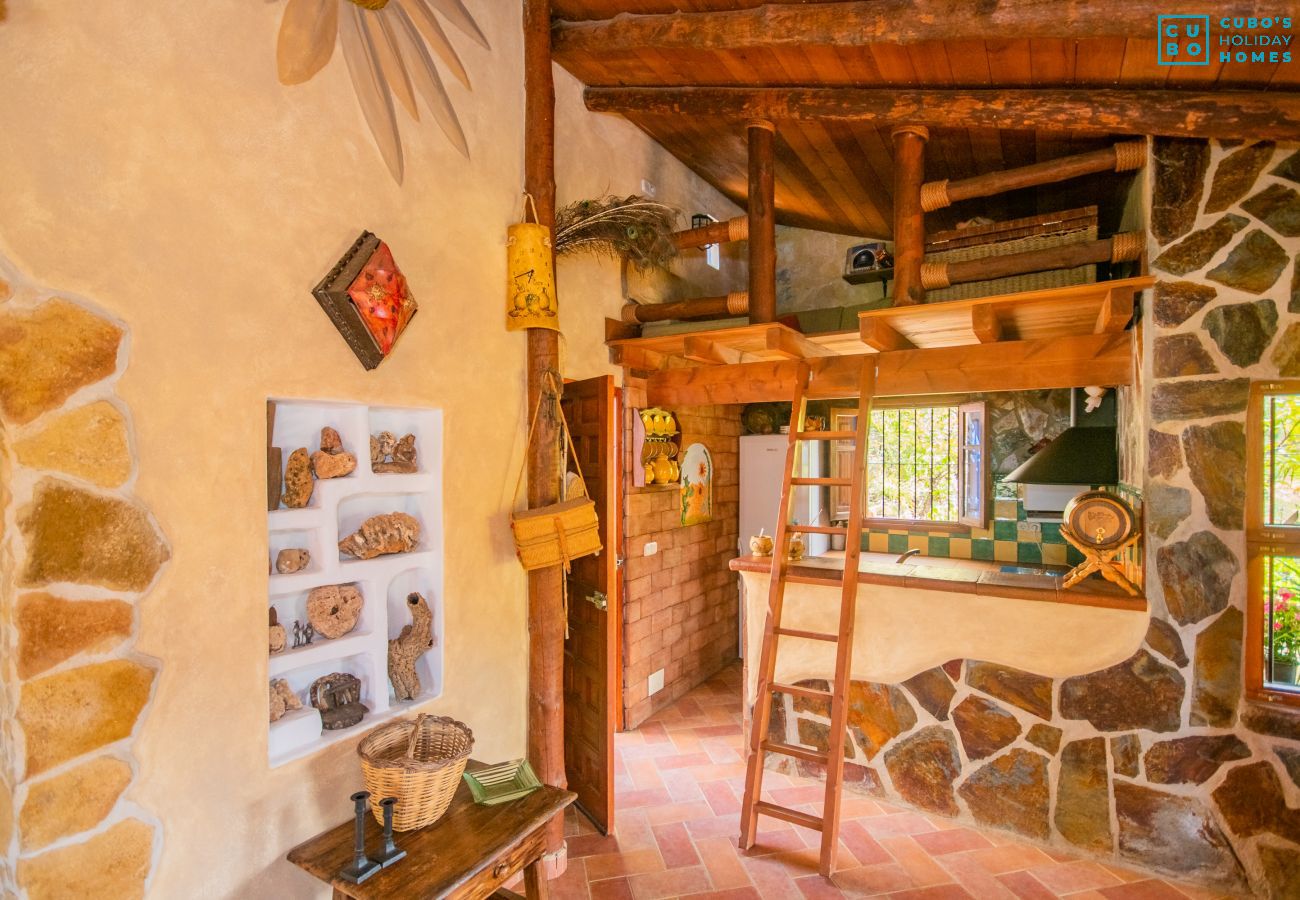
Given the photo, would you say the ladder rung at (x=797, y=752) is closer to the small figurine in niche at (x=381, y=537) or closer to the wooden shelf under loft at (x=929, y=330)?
the small figurine in niche at (x=381, y=537)

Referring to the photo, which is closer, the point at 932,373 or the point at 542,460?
the point at 542,460

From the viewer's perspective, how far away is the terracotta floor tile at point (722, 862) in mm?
2715

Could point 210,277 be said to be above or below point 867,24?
below

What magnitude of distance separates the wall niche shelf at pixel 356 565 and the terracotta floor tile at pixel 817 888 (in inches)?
67.7

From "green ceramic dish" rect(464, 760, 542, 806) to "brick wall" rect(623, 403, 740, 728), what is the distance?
6.64ft

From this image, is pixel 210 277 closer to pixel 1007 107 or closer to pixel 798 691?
pixel 798 691

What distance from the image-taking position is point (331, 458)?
221cm

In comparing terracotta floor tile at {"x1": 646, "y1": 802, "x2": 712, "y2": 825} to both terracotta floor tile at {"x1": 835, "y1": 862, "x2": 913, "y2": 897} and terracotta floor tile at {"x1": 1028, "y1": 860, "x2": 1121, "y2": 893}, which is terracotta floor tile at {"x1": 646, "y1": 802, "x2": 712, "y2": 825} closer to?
terracotta floor tile at {"x1": 835, "y1": 862, "x2": 913, "y2": 897}

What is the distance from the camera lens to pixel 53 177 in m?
1.50

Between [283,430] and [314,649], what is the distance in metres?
0.75

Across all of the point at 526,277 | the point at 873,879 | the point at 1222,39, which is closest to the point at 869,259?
the point at 1222,39

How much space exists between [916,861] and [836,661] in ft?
2.93

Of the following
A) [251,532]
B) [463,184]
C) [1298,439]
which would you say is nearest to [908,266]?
[1298,439]

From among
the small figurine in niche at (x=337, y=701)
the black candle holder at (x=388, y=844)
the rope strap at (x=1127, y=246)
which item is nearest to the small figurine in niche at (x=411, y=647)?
the small figurine in niche at (x=337, y=701)
